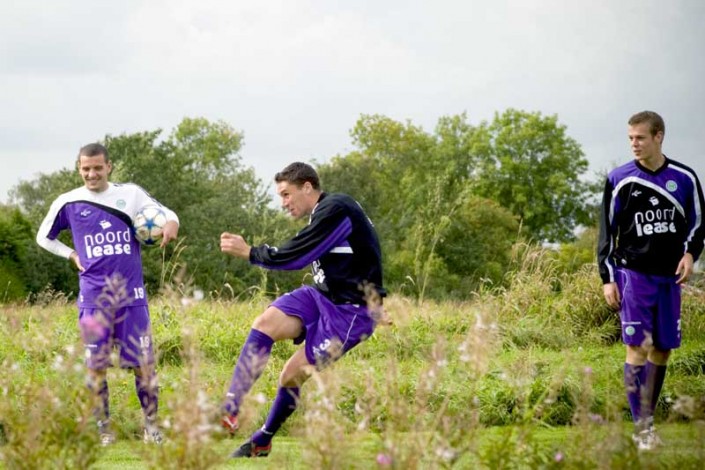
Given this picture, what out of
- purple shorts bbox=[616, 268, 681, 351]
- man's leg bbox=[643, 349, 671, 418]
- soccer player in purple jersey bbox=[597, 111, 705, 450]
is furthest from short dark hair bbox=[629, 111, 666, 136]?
man's leg bbox=[643, 349, 671, 418]

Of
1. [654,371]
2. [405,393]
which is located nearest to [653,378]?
[654,371]

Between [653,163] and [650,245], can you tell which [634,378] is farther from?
[653,163]

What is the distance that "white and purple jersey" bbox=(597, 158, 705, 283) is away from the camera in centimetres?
726

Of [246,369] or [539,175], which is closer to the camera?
[246,369]

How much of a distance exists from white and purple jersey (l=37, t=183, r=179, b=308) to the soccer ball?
6 cm

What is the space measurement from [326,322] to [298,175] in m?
→ 1.02

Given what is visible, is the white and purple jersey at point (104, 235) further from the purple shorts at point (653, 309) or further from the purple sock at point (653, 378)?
the purple sock at point (653, 378)

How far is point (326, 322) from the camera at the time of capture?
6.67 meters

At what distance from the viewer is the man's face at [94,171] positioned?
752cm

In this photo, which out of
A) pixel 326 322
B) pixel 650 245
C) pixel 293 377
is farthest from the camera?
pixel 650 245

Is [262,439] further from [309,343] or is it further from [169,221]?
[169,221]

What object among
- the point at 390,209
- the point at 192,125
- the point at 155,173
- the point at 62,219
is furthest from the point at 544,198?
the point at 62,219

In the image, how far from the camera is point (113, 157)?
55188 millimetres

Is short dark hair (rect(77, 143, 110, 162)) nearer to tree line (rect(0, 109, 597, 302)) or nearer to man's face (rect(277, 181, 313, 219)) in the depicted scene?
man's face (rect(277, 181, 313, 219))
